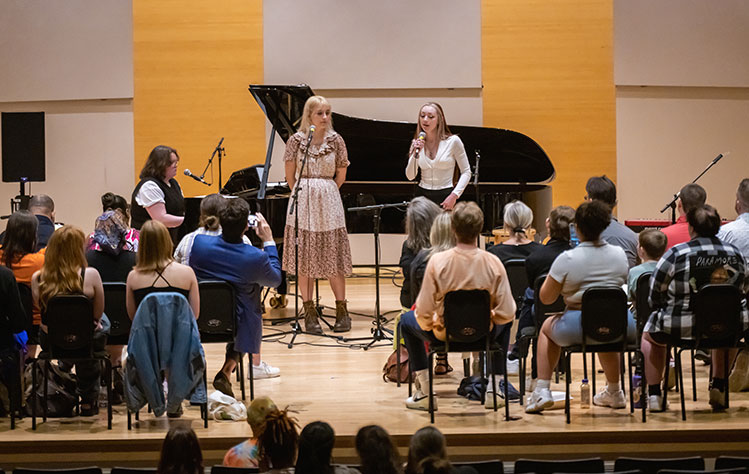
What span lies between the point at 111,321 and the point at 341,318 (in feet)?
7.32

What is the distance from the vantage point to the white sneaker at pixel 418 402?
4402 mm

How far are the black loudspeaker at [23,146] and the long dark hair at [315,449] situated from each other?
25.4ft

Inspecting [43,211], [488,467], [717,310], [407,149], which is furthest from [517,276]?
[407,149]

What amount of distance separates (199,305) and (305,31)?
6.24 metres

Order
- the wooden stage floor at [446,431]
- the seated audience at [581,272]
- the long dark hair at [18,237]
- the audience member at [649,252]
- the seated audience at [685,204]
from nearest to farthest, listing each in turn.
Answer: the wooden stage floor at [446,431], the seated audience at [581,272], the long dark hair at [18,237], the audience member at [649,252], the seated audience at [685,204]

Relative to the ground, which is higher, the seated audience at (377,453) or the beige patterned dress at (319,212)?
the beige patterned dress at (319,212)

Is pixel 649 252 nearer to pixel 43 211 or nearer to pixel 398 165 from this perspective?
pixel 398 165

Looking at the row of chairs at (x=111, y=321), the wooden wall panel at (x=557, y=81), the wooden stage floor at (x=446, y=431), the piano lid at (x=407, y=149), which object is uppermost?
the wooden wall panel at (x=557, y=81)

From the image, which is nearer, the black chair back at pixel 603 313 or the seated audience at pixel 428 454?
the seated audience at pixel 428 454

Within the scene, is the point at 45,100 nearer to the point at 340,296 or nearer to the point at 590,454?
the point at 340,296

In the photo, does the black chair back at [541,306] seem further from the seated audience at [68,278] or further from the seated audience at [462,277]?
the seated audience at [68,278]

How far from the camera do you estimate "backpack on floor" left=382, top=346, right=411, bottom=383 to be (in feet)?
16.4

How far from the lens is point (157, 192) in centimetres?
586

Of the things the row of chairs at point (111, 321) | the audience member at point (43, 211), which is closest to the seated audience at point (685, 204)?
the row of chairs at point (111, 321)
